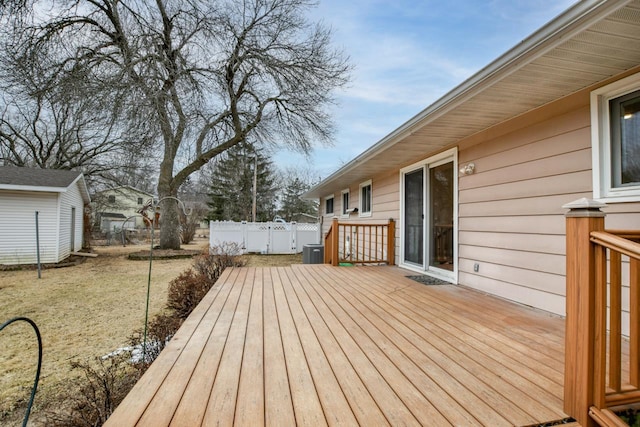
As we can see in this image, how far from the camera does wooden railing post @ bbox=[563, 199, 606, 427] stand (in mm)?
1216

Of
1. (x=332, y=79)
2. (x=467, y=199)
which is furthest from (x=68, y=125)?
(x=467, y=199)

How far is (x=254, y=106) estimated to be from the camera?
11.5 meters

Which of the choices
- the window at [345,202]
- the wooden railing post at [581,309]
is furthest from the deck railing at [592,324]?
the window at [345,202]

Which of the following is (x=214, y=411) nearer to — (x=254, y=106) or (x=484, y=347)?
(x=484, y=347)

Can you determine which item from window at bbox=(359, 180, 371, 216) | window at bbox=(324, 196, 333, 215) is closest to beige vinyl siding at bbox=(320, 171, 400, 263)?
window at bbox=(359, 180, 371, 216)

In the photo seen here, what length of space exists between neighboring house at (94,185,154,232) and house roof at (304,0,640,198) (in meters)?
7.85

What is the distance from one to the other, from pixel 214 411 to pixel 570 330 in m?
1.54

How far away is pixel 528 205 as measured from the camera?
295 centimetres

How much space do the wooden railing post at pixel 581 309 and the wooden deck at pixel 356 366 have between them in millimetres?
111

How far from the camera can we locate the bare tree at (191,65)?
722 centimetres

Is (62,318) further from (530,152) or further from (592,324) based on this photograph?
(530,152)

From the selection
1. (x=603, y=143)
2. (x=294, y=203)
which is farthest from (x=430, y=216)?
(x=294, y=203)

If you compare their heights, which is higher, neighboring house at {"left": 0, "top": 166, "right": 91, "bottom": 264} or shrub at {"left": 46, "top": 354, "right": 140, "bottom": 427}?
neighboring house at {"left": 0, "top": 166, "right": 91, "bottom": 264}

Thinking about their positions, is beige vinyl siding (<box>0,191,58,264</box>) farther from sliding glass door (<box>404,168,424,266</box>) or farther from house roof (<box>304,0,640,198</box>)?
house roof (<box>304,0,640,198</box>)
